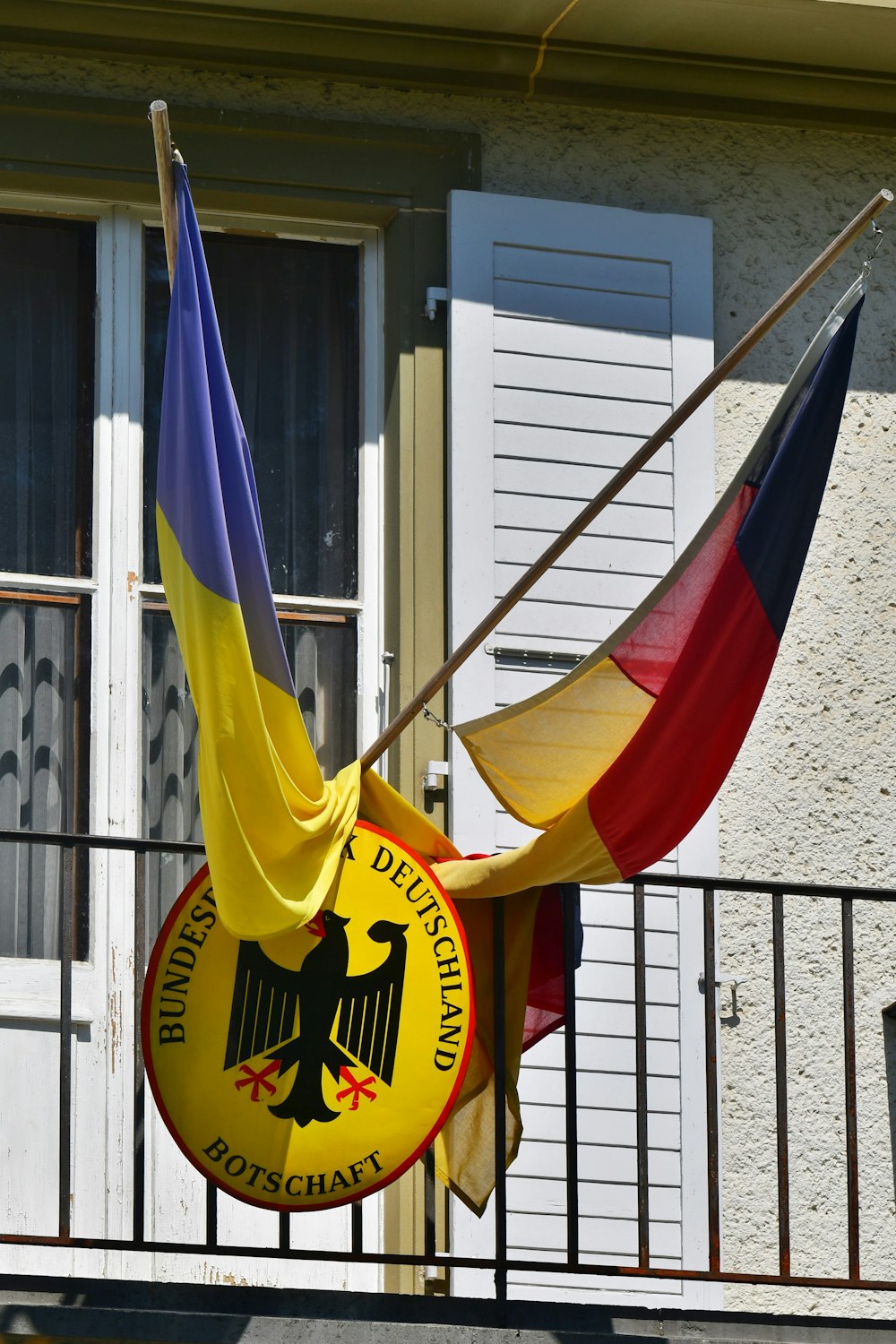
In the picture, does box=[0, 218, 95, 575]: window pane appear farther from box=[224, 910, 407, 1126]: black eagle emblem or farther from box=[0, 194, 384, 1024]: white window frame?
box=[224, 910, 407, 1126]: black eagle emblem

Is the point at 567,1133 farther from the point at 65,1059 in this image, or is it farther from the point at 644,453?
the point at 644,453

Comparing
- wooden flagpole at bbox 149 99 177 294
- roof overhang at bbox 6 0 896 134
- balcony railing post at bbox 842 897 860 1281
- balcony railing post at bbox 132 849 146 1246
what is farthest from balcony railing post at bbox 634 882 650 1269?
roof overhang at bbox 6 0 896 134

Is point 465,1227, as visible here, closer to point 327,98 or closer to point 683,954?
point 683,954

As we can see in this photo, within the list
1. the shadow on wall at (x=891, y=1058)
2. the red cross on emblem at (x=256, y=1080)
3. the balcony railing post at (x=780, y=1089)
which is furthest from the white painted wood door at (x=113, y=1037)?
the shadow on wall at (x=891, y=1058)

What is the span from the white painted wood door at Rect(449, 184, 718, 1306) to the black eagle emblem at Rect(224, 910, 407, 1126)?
36.6 inches

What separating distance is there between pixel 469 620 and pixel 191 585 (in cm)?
172

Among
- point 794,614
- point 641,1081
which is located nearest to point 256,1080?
point 641,1081

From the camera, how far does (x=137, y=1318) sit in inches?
206

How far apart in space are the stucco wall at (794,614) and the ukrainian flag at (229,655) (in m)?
1.78

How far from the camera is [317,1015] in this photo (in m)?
5.39

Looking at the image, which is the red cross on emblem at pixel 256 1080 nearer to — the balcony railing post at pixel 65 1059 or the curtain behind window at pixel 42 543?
the balcony railing post at pixel 65 1059

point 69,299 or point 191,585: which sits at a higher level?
point 69,299

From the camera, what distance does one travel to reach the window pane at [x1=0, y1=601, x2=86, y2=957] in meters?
6.43

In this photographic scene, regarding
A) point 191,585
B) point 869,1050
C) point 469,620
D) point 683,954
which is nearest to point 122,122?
point 469,620
